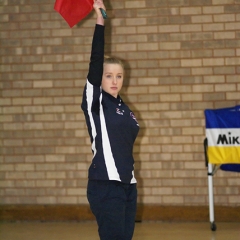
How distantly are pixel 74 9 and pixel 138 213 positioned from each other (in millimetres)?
3195

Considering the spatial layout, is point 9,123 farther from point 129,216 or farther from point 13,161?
point 129,216

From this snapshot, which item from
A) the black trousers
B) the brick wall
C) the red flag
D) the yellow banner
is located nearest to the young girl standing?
the black trousers

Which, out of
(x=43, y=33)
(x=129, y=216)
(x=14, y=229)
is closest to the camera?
(x=129, y=216)

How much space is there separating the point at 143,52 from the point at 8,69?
1.66 meters

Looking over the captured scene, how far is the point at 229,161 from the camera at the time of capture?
221 inches

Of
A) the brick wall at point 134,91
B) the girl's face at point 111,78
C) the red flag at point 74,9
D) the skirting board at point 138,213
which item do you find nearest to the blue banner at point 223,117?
the brick wall at point 134,91

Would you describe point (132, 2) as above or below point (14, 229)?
above

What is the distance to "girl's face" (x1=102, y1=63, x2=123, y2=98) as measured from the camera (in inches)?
128

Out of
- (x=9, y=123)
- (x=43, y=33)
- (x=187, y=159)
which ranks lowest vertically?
(x=187, y=159)

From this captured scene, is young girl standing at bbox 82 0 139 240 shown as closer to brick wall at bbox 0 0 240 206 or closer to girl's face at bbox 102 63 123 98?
girl's face at bbox 102 63 123 98

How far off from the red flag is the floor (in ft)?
8.39

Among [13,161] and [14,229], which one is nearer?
[14,229]

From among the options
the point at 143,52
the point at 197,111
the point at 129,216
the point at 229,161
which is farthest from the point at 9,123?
the point at 129,216

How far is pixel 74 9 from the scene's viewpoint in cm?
384
